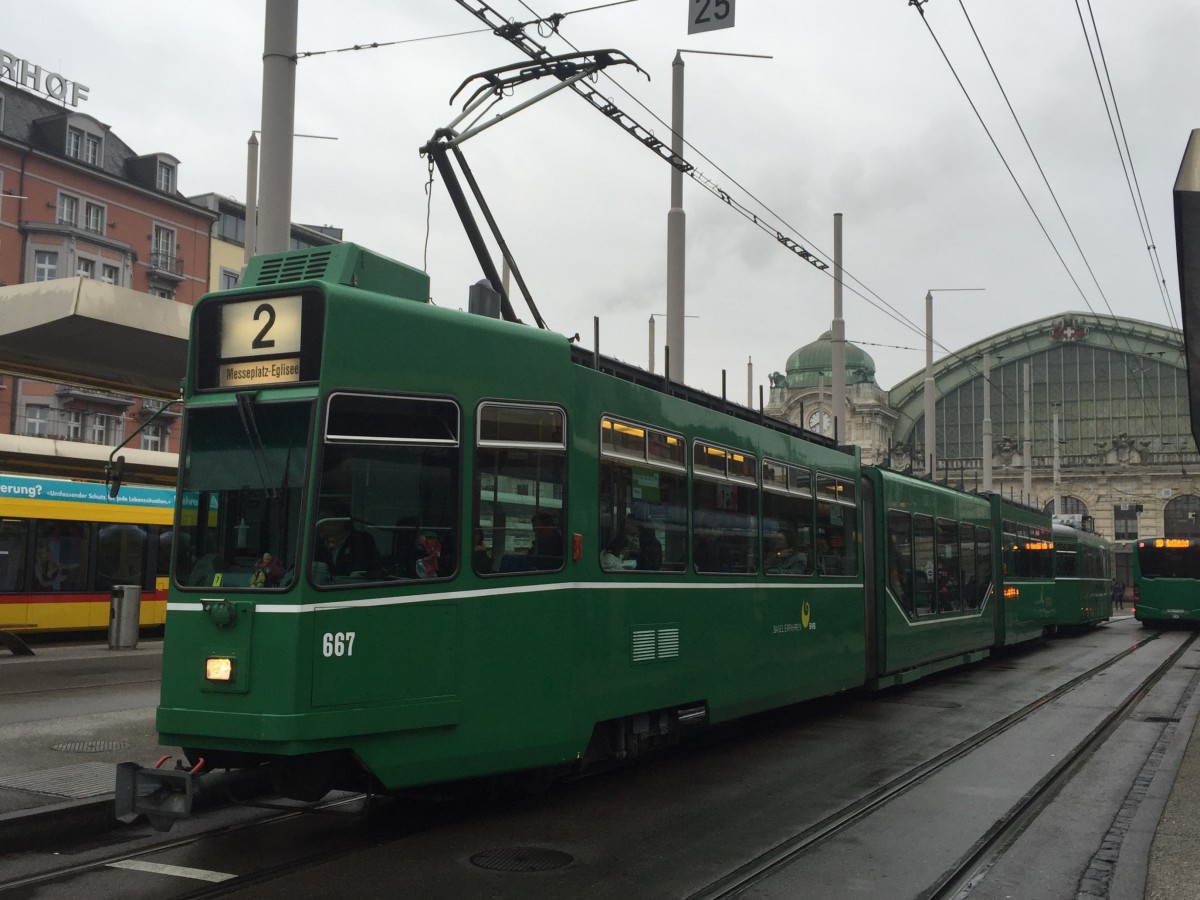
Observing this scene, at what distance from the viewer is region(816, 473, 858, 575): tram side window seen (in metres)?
13.1

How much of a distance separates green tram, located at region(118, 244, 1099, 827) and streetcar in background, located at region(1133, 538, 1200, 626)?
104 feet

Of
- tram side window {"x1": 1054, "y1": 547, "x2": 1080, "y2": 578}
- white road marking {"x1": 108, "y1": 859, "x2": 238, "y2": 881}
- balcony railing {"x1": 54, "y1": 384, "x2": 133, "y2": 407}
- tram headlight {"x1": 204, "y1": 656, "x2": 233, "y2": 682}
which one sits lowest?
white road marking {"x1": 108, "y1": 859, "x2": 238, "y2": 881}

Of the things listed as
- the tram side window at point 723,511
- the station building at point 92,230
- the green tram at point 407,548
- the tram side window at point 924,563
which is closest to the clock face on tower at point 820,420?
the station building at point 92,230

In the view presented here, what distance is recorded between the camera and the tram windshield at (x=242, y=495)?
22.4ft

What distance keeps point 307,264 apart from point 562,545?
2427 mm

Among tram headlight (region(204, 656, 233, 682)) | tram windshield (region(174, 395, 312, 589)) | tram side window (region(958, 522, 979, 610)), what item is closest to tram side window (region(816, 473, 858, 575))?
tram side window (region(958, 522, 979, 610))

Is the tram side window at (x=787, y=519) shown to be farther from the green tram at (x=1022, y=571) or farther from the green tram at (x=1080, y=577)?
the green tram at (x=1080, y=577)

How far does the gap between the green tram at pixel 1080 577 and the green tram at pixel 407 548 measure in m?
22.2

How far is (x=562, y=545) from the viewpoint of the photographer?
8.14 metres

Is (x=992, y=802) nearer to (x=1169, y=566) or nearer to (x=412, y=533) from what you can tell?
(x=412, y=533)

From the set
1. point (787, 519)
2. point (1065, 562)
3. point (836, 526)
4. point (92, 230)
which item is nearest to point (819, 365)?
point (92, 230)

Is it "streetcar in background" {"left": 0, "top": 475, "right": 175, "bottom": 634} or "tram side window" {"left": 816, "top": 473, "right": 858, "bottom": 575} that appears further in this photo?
"streetcar in background" {"left": 0, "top": 475, "right": 175, "bottom": 634}

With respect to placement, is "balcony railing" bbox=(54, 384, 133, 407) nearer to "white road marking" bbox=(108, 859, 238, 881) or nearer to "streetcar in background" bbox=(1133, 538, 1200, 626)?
"streetcar in background" bbox=(1133, 538, 1200, 626)

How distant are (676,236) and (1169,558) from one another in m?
26.7
